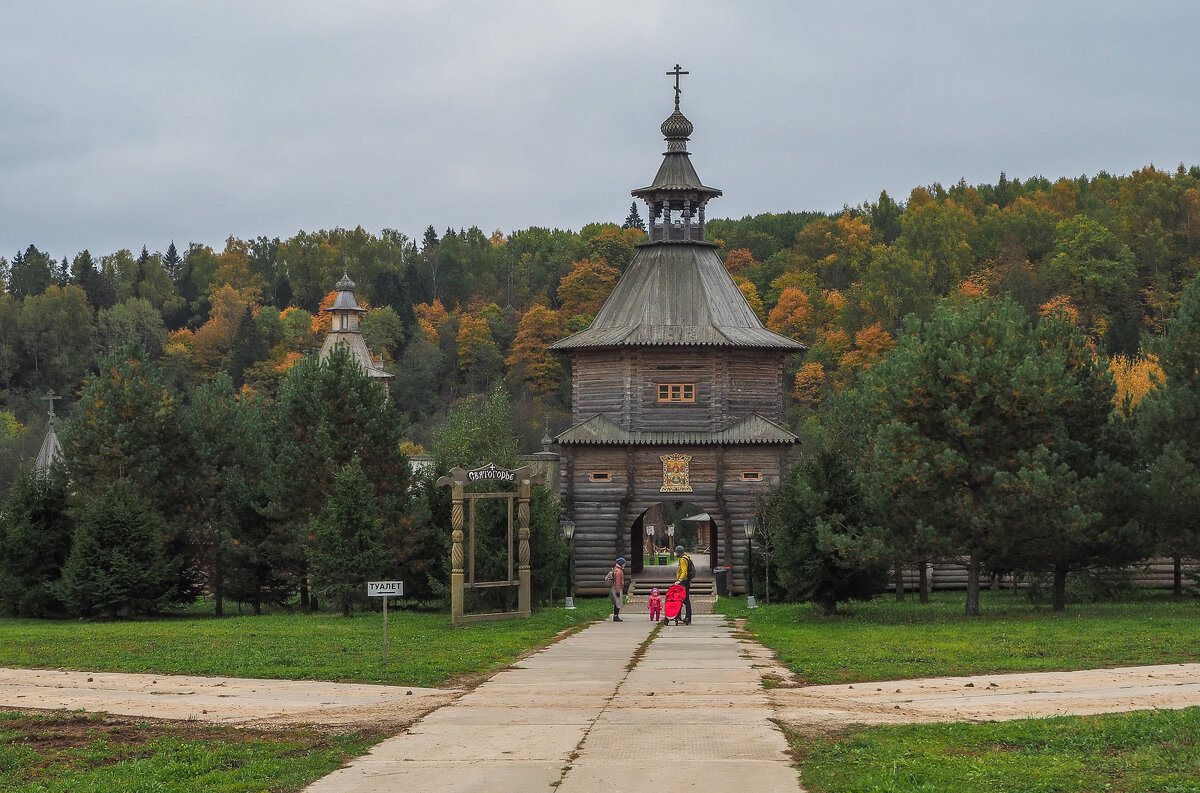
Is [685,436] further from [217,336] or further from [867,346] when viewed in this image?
[217,336]

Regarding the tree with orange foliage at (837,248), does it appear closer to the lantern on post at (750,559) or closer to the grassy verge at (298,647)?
the lantern on post at (750,559)

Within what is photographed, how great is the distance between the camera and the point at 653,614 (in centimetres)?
3338

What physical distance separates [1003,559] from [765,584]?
1307 centimetres

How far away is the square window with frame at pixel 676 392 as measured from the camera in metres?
50.3

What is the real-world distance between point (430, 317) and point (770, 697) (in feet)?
401

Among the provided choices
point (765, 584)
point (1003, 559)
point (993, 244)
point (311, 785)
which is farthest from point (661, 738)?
point (993, 244)

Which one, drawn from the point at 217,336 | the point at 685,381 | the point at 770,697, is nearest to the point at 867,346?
the point at 685,381

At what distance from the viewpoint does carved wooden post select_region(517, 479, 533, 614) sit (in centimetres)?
3111

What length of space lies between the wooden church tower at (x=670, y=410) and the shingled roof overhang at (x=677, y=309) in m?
0.05

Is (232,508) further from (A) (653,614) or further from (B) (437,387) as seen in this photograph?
(B) (437,387)

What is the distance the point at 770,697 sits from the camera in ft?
56.2

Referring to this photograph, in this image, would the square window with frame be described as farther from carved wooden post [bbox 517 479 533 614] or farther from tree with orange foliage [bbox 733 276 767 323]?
tree with orange foliage [bbox 733 276 767 323]

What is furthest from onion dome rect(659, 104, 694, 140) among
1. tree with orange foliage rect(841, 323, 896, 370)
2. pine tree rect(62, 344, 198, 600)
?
tree with orange foliage rect(841, 323, 896, 370)

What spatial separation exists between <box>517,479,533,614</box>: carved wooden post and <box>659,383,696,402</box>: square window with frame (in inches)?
771
